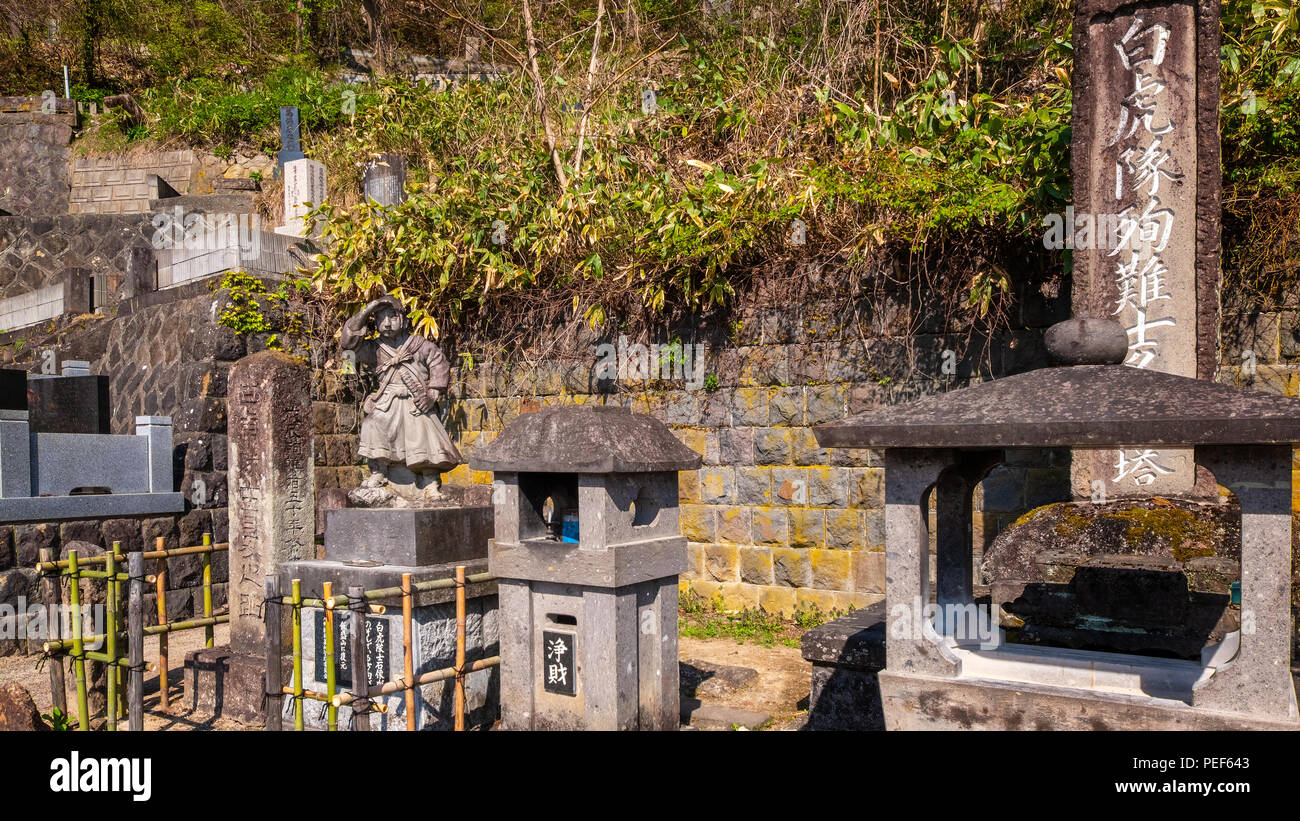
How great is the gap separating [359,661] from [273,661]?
2.56ft

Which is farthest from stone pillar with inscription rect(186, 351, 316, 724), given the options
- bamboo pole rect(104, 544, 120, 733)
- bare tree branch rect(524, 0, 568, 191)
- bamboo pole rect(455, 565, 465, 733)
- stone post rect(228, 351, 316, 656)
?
bare tree branch rect(524, 0, 568, 191)

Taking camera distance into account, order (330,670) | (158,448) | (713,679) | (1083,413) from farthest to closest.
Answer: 1. (158,448)
2. (713,679)
3. (330,670)
4. (1083,413)

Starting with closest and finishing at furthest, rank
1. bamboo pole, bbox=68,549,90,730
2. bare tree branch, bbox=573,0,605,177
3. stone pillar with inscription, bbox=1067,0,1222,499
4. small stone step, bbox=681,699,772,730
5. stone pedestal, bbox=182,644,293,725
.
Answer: bamboo pole, bbox=68,549,90,730, small stone step, bbox=681,699,772,730, stone pillar with inscription, bbox=1067,0,1222,499, stone pedestal, bbox=182,644,293,725, bare tree branch, bbox=573,0,605,177

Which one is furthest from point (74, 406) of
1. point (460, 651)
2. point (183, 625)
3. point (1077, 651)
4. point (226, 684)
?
point (1077, 651)

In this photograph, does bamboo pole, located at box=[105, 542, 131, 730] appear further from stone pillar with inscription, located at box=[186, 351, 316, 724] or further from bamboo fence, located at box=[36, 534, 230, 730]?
stone pillar with inscription, located at box=[186, 351, 316, 724]

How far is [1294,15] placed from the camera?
6.20 metres

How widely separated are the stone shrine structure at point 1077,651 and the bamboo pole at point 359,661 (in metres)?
2.61

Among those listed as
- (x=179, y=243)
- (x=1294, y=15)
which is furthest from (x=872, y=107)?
(x=179, y=243)

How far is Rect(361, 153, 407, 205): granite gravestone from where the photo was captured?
1127 centimetres

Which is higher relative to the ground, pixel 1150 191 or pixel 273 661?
pixel 1150 191

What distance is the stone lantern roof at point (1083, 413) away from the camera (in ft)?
9.81

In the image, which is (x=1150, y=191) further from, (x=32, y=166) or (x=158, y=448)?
(x=32, y=166)

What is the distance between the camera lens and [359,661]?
480cm

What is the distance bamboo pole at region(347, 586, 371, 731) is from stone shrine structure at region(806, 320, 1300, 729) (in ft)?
8.56
